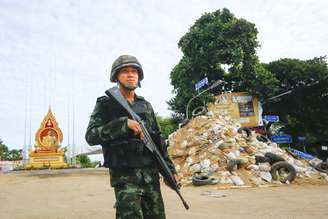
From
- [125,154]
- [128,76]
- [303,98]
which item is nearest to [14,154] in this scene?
[303,98]

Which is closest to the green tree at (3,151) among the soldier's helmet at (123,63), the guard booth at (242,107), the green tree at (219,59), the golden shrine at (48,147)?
the golden shrine at (48,147)

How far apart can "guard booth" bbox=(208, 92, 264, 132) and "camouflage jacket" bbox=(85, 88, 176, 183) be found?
2142cm

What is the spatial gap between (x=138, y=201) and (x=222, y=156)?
33.3 feet

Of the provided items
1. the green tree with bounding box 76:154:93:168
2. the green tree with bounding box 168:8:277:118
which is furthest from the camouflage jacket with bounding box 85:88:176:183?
the green tree with bounding box 76:154:93:168

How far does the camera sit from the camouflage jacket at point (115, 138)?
225 centimetres

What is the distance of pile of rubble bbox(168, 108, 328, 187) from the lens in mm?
10914

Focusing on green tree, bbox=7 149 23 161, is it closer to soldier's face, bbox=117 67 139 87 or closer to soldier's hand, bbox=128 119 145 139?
soldier's face, bbox=117 67 139 87

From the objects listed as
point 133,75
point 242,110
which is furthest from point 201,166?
point 242,110

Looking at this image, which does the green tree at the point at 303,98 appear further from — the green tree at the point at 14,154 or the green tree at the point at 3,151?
the green tree at the point at 14,154

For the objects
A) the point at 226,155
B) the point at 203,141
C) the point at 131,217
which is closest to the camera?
the point at 131,217

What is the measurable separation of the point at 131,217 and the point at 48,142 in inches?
1011

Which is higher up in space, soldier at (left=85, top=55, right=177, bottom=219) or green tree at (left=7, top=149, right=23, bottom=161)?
green tree at (left=7, top=149, right=23, bottom=161)

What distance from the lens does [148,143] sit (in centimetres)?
239

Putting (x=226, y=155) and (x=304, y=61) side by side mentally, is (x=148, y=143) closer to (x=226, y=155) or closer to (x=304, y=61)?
(x=226, y=155)
